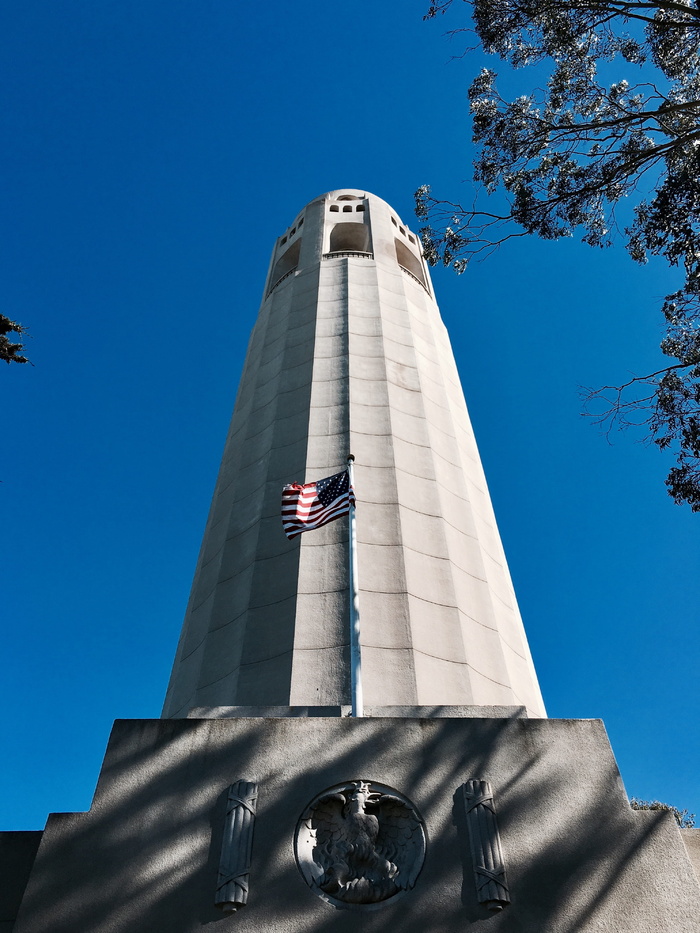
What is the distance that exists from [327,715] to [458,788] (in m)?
2.09

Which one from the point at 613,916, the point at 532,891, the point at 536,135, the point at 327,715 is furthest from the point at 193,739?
the point at 536,135

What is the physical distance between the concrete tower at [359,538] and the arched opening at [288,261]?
4475 millimetres

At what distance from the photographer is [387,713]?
10266 millimetres

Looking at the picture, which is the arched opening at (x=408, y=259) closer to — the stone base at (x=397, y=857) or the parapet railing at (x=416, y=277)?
the parapet railing at (x=416, y=277)

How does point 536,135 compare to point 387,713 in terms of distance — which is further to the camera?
point 536,135

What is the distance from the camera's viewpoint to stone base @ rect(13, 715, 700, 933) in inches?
319

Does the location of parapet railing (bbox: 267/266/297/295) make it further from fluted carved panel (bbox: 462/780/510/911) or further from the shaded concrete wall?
fluted carved panel (bbox: 462/780/510/911)

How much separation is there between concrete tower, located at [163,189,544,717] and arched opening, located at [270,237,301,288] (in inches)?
176

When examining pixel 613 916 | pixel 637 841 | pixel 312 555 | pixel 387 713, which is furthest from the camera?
pixel 312 555

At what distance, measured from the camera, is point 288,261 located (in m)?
27.7

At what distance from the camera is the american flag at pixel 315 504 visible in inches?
474

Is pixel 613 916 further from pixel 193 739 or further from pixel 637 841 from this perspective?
pixel 193 739

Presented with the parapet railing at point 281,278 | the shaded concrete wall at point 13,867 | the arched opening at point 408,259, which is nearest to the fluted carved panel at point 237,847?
the shaded concrete wall at point 13,867

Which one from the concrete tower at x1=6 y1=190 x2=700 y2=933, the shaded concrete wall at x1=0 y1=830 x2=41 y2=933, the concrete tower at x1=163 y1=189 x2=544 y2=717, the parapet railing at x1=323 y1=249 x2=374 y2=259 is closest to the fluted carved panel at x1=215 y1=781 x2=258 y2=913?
the concrete tower at x1=6 y1=190 x2=700 y2=933
